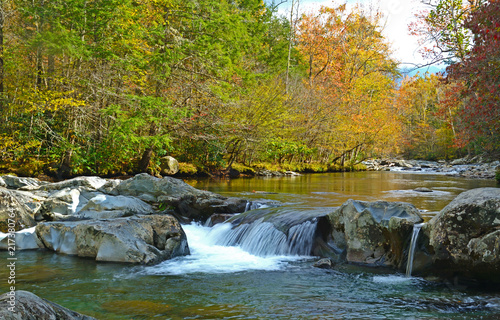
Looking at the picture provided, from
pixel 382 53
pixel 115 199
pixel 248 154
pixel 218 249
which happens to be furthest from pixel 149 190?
pixel 382 53

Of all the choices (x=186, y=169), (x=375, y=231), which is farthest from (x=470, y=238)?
(x=186, y=169)

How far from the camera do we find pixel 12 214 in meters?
8.12

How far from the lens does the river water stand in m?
4.55

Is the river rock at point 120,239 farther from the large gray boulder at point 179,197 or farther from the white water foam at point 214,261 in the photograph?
the large gray boulder at point 179,197

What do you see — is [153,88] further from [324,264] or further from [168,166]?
[324,264]

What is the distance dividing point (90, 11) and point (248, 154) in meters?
13.5

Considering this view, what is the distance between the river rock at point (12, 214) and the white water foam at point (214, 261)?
354 centimetres

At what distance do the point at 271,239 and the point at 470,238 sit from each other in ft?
11.8

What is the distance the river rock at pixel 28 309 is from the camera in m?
2.29

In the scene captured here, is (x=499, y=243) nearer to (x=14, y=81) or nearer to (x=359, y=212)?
(x=359, y=212)

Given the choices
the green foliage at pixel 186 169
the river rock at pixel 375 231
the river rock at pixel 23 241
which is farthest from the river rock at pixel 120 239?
the green foliage at pixel 186 169

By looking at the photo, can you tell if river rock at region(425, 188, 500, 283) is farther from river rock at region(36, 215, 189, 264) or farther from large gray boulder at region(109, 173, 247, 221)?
large gray boulder at region(109, 173, 247, 221)

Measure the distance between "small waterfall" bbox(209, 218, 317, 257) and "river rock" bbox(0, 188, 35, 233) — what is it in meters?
4.14

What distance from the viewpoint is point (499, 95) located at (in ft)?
32.7
